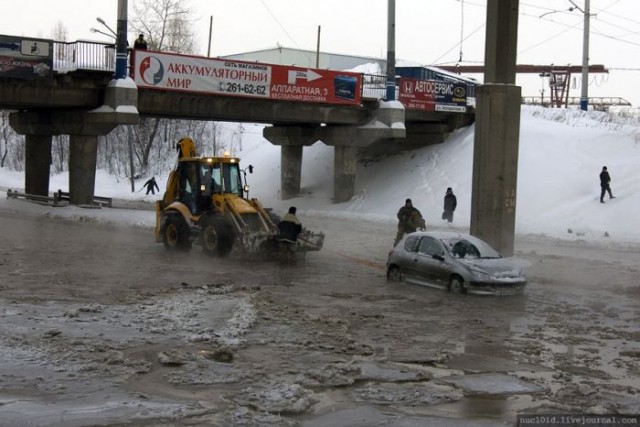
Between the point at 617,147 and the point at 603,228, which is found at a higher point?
the point at 617,147

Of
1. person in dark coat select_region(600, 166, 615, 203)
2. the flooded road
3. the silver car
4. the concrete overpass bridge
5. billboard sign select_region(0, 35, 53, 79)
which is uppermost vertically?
billboard sign select_region(0, 35, 53, 79)

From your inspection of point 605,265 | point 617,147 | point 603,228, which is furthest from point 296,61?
point 605,265

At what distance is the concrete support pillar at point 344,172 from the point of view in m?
42.2

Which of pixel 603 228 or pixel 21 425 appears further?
pixel 603 228

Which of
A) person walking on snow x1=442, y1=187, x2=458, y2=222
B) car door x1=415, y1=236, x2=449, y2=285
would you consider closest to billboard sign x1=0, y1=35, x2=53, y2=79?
person walking on snow x1=442, y1=187, x2=458, y2=222

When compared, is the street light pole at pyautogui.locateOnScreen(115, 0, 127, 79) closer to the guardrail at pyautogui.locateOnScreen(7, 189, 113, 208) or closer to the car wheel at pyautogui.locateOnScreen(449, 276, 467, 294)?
the guardrail at pyautogui.locateOnScreen(7, 189, 113, 208)

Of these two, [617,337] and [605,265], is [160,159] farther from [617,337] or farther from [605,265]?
[617,337]

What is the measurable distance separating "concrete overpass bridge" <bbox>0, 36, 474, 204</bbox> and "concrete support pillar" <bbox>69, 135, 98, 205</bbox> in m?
0.04

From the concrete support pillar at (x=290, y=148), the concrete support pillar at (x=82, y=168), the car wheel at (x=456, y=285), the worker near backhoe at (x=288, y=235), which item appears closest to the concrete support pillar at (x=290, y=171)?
the concrete support pillar at (x=290, y=148)

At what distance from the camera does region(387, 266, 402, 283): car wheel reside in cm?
1886

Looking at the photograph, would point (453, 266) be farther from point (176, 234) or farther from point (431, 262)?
point (176, 234)

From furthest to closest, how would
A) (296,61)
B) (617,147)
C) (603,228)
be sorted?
(296,61) < (617,147) < (603,228)

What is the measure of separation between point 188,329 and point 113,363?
2230 millimetres

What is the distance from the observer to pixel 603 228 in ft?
99.7
